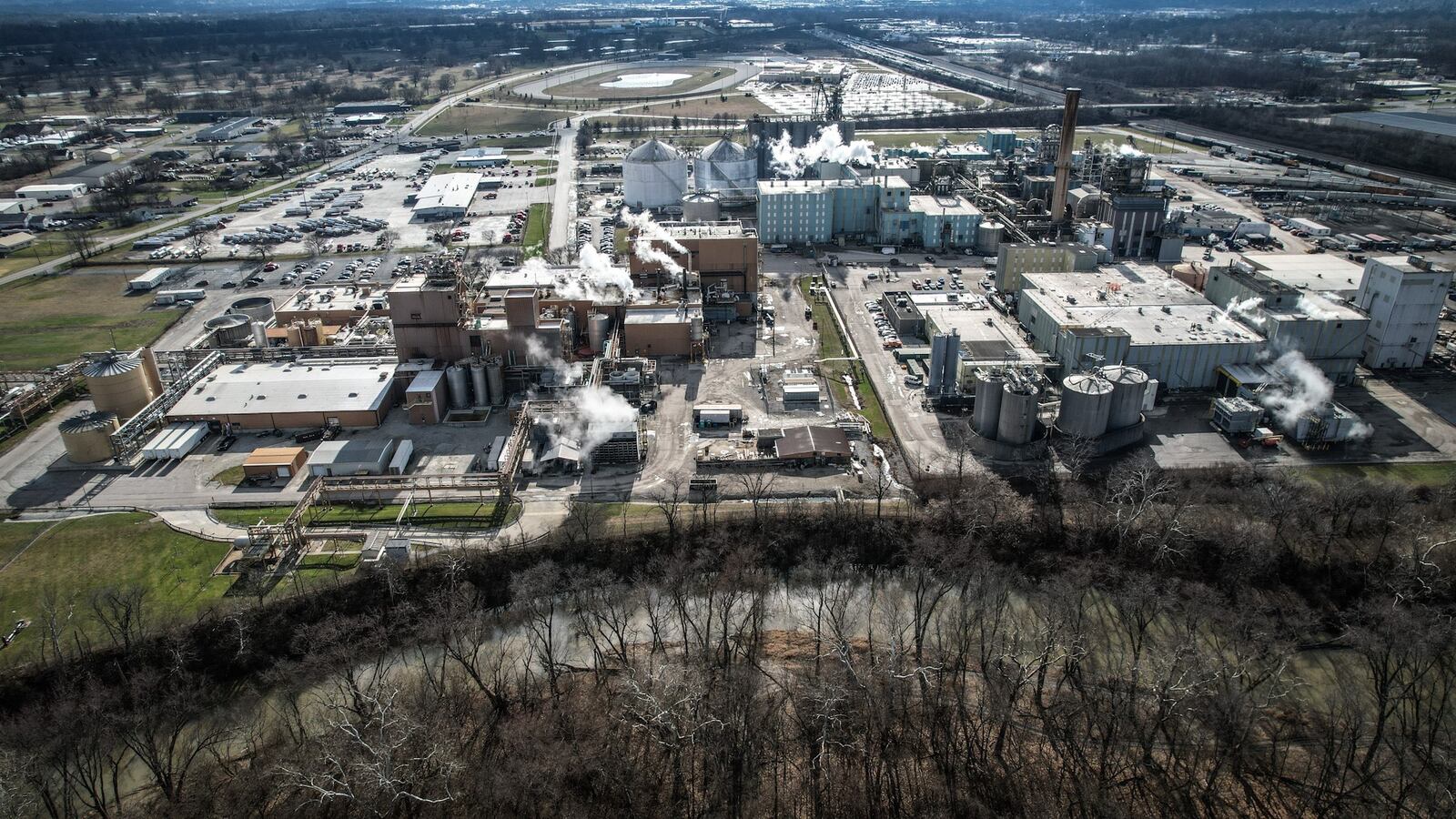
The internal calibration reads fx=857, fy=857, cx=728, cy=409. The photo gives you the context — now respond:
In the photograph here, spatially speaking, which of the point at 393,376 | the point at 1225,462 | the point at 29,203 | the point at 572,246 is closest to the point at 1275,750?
the point at 1225,462

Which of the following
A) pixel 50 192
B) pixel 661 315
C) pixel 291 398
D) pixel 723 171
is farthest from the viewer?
pixel 50 192

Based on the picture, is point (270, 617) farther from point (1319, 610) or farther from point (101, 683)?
point (1319, 610)

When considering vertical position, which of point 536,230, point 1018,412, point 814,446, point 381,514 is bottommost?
point 381,514

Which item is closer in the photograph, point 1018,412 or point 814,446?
point 814,446

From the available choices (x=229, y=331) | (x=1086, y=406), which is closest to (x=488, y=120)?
(x=229, y=331)

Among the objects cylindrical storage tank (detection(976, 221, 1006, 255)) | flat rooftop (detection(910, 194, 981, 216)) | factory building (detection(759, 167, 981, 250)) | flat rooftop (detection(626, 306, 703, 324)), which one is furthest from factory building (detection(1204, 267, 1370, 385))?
flat rooftop (detection(626, 306, 703, 324))

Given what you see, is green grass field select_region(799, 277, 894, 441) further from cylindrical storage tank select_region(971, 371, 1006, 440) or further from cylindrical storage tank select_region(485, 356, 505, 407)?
cylindrical storage tank select_region(485, 356, 505, 407)

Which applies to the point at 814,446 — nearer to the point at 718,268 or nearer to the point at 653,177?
the point at 718,268
